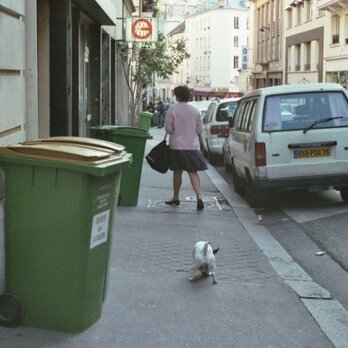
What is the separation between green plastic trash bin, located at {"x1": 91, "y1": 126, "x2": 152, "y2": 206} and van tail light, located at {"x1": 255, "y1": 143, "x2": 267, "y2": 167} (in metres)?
1.55

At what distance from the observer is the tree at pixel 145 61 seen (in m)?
29.4

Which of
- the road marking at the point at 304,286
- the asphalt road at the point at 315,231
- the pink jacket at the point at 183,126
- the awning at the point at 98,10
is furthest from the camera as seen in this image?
the awning at the point at 98,10

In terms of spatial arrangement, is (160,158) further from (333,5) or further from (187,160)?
(333,5)

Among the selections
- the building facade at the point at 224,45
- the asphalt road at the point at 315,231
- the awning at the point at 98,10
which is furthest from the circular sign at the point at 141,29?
the building facade at the point at 224,45

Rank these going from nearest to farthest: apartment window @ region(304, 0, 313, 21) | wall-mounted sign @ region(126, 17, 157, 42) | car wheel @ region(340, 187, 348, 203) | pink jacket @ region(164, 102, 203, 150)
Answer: pink jacket @ region(164, 102, 203, 150)
car wheel @ region(340, 187, 348, 203)
wall-mounted sign @ region(126, 17, 157, 42)
apartment window @ region(304, 0, 313, 21)

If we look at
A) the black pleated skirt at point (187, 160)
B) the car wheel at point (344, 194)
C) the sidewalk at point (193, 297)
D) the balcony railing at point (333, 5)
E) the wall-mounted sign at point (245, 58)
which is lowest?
the sidewalk at point (193, 297)

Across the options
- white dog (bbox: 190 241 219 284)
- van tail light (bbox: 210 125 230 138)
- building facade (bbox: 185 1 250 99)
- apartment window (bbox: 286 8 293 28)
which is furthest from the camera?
building facade (bbox: 185 1 250 99)

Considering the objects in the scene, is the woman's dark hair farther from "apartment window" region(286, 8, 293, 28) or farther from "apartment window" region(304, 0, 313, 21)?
"apartment window" region(286, 8, 293, 28)

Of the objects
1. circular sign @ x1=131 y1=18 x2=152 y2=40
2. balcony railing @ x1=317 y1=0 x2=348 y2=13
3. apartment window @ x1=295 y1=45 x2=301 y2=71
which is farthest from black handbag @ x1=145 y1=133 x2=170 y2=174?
apartment window @ x1=295 y1=45 x2=301 y2=71

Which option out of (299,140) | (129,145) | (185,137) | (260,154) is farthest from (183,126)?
(299,140)

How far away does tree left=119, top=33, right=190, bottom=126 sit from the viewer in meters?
29.4

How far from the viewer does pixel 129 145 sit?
9.98 meters

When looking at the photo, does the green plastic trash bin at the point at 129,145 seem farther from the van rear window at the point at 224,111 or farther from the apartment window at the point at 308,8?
the apartment window at the point at 308,8

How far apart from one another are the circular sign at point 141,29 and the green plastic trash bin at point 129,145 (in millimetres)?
14836
